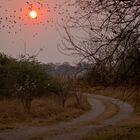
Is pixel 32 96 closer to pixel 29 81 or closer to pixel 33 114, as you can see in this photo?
pixel 29 81

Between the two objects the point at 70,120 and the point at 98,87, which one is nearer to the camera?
the point at 98,87

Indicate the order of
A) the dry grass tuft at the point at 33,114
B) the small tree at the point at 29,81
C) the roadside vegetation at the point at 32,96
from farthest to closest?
the small tree at the point at 29,81
the roadside vegetation at the point at 32,96
the dry grass tuft at the point at 33,114

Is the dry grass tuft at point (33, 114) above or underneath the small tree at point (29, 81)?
underneath

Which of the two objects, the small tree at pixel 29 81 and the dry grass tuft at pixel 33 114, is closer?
the dry grass tuft at pixel 33 114

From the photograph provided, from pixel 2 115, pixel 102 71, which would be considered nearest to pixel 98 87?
pixel 102 71

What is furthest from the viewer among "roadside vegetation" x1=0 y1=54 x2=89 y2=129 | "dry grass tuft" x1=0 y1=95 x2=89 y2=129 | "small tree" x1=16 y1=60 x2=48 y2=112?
"small tree" x1=16 y1=60 x2=48 y2=112

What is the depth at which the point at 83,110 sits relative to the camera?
4412 centimetres

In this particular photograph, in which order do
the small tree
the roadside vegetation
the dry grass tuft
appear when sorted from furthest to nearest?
the small tree, the roadside vegetation, the dry grass tuft

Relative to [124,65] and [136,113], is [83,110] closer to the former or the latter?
[136,113]

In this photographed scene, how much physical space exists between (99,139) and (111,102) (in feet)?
118

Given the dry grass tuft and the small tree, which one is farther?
the small tree

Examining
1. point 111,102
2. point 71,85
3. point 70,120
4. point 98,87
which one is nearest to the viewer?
point 98,87

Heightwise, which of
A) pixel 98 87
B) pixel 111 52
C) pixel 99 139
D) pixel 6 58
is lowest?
pixel 99 139

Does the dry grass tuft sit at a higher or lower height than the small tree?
lower
